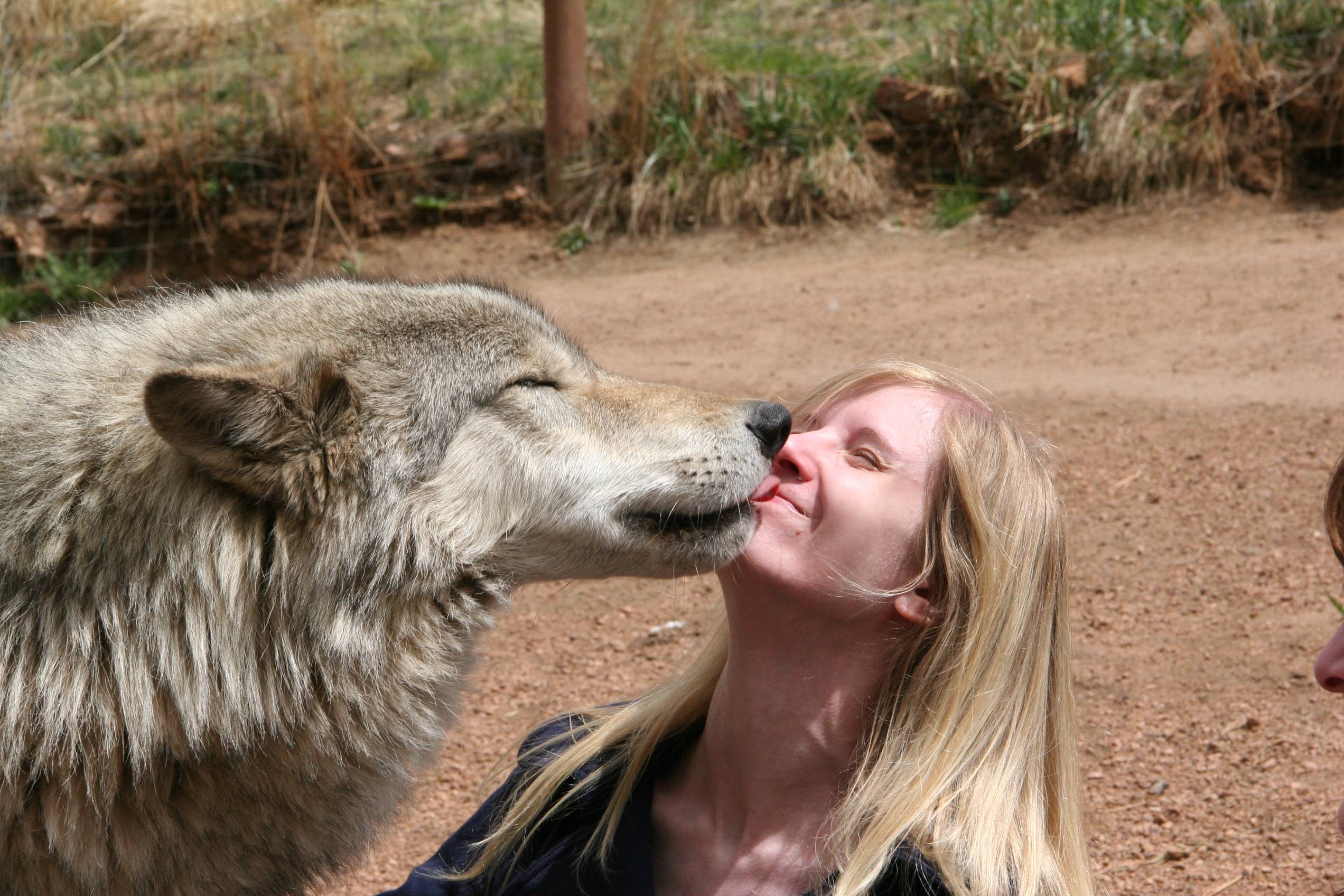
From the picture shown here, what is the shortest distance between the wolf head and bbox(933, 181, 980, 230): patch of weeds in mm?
6258

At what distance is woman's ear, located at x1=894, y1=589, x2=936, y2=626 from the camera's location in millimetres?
2482

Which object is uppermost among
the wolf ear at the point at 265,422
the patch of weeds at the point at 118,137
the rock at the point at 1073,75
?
the rock at the point at 1073,75

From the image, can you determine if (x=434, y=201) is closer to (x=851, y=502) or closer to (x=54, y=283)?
(x=54, y=283)

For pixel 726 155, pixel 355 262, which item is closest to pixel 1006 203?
pixel 726 155

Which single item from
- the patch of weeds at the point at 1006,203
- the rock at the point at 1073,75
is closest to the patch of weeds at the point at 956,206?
the patch of weeds at the point at 1006,203

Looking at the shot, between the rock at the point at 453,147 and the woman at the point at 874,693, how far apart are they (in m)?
7.55

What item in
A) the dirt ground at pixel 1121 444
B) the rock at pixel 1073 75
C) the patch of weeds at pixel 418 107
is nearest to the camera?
the dirt ground at pixel 1121 444

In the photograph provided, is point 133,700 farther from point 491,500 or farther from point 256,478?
point 491,500

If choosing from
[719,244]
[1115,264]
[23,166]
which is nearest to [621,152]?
[719,244]

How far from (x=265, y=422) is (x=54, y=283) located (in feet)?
26.7

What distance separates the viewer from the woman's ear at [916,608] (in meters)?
2.48

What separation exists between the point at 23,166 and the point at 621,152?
498 cm

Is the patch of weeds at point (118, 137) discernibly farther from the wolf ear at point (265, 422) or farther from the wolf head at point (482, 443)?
the wolf ear at point (265, 422)

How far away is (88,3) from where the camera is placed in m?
11.3
